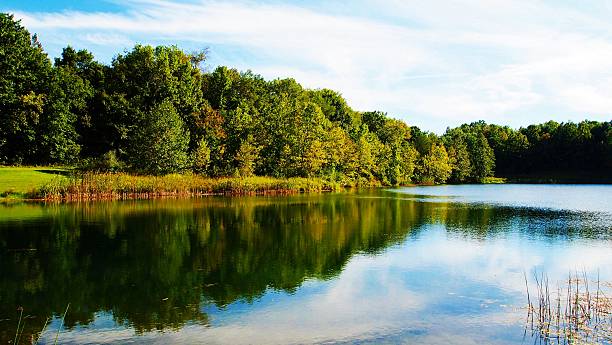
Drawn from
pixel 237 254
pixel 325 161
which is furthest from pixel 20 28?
pixel 237 254

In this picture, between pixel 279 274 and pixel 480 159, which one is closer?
pixel 279 274

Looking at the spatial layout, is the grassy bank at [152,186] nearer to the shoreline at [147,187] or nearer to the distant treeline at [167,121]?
the shoreline at [147,187]

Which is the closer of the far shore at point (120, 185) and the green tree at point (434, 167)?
the far shore at point (120, 185)

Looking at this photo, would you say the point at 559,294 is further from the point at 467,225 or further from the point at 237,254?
the point at 467,225

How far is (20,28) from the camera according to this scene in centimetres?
5094

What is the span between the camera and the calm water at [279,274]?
412 inches

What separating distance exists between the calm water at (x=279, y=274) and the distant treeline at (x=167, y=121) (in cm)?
2288

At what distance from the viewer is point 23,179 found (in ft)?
133

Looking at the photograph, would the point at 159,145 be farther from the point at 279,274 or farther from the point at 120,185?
the point at 279,274

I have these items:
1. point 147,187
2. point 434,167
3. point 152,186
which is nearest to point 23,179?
point 147,187

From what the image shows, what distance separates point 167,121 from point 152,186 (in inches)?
360

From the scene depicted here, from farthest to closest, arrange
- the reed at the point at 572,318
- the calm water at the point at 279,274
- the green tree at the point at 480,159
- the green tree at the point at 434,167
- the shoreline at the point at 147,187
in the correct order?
the green tree at the point at 480,159 → the green tree at the point at 434,167 → the shoreline at the point at 147,187 → the calm water at the point at 279,274 → the reed at the point at 572,318

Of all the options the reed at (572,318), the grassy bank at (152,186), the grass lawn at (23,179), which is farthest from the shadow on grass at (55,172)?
the reed at (572,318)

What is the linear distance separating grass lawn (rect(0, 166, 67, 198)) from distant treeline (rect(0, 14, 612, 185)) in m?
4.04
